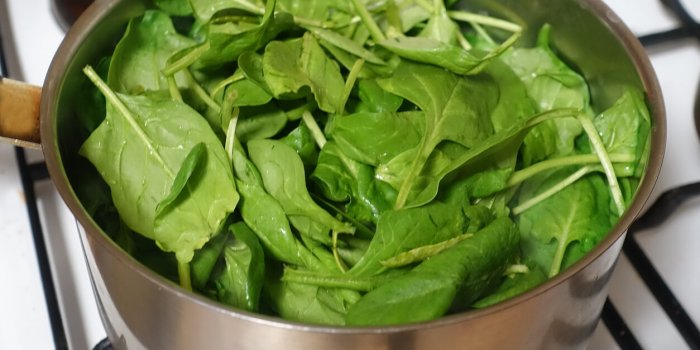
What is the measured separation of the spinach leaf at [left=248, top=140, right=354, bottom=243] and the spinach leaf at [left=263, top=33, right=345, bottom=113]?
0.03 meters

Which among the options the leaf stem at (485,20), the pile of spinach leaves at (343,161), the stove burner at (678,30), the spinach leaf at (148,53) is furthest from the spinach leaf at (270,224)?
the stove burner at (678,30)

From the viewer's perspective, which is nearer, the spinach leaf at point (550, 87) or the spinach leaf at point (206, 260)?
the spinach leaf at point (206, 260)

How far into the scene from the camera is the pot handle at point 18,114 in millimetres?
457

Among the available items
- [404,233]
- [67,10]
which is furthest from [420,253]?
[67,10]

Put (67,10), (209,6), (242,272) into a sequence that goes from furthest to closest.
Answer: (67,10) < (209,6) < (242,272)

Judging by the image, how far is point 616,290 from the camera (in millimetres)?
603

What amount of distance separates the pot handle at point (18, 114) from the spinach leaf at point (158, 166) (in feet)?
0.10

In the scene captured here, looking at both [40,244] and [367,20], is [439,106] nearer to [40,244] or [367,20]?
[367,20]

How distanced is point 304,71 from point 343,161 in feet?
0.19

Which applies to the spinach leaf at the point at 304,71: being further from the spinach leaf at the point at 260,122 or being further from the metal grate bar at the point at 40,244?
the metal grate bar at the point at 40,244

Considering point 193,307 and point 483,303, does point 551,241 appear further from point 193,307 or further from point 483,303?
point 193,307

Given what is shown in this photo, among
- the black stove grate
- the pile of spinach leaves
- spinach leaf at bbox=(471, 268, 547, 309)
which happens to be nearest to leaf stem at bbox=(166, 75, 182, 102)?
the pile of spinach leaves

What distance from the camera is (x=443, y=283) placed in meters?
0.40

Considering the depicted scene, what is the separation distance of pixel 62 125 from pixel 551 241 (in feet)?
0.97
